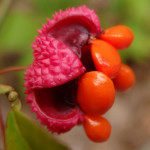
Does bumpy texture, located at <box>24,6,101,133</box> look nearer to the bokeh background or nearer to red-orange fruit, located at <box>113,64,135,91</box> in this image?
red-orange fruit, located at <box>113,64,135,91</box>

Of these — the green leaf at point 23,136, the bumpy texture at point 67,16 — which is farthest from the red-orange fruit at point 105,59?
the green leaf at point 23,136

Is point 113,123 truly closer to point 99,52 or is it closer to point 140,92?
point 140,92

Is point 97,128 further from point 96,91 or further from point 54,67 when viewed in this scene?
point 54,67

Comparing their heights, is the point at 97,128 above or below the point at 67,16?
below

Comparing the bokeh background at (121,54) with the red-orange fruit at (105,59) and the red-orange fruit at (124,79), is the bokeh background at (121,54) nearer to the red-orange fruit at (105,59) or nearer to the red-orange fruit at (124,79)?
the red-orange fruit at (124,79)

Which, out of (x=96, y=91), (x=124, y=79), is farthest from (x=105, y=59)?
(x=124, y=79)

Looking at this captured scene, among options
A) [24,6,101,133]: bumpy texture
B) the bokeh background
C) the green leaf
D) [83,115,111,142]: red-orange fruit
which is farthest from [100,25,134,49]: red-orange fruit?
the bokeh background

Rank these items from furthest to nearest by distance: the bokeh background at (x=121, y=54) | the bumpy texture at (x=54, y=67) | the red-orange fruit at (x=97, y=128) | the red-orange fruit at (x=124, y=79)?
the bokeh background at (x=121, y=54), the red-orange fruit at (x=124, y=79), the red-orange fruit at (x=97, y=128), the bumpy texture at (x=54, y=67)
